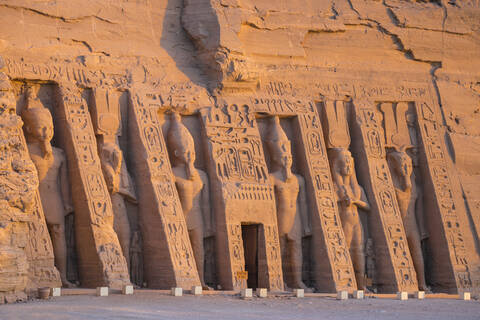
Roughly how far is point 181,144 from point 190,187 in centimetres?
77

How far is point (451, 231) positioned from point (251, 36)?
18.0ft

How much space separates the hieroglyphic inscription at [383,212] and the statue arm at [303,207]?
4.74 ft

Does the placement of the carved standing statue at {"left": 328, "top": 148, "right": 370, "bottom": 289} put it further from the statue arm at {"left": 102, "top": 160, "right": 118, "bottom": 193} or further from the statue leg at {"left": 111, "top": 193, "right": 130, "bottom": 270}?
the statue arm at {"left": 102, "top": 160, "right": 118, "bottom": 193}

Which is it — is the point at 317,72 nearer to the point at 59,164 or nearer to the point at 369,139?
the point at 369,139

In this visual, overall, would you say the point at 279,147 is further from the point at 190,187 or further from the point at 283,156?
the point at 190,187

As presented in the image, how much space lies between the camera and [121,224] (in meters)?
17.5

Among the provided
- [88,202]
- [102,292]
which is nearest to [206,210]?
[88,202]

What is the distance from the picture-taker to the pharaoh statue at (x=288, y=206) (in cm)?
1916

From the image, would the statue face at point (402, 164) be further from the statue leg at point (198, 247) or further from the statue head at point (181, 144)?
the statue leg at point (198, 247)

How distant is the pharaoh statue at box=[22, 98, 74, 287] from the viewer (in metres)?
16.8

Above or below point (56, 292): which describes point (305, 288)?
above

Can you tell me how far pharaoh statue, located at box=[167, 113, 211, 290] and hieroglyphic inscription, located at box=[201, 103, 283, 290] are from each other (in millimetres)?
318

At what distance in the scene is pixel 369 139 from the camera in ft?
67.7

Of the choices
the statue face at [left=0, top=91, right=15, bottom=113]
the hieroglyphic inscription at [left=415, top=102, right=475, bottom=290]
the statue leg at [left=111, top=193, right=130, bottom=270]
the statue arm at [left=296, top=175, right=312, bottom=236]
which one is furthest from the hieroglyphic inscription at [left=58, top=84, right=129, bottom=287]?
the hieroglyphic inscription at [left=415, top=102, right=475, bottom=290]
